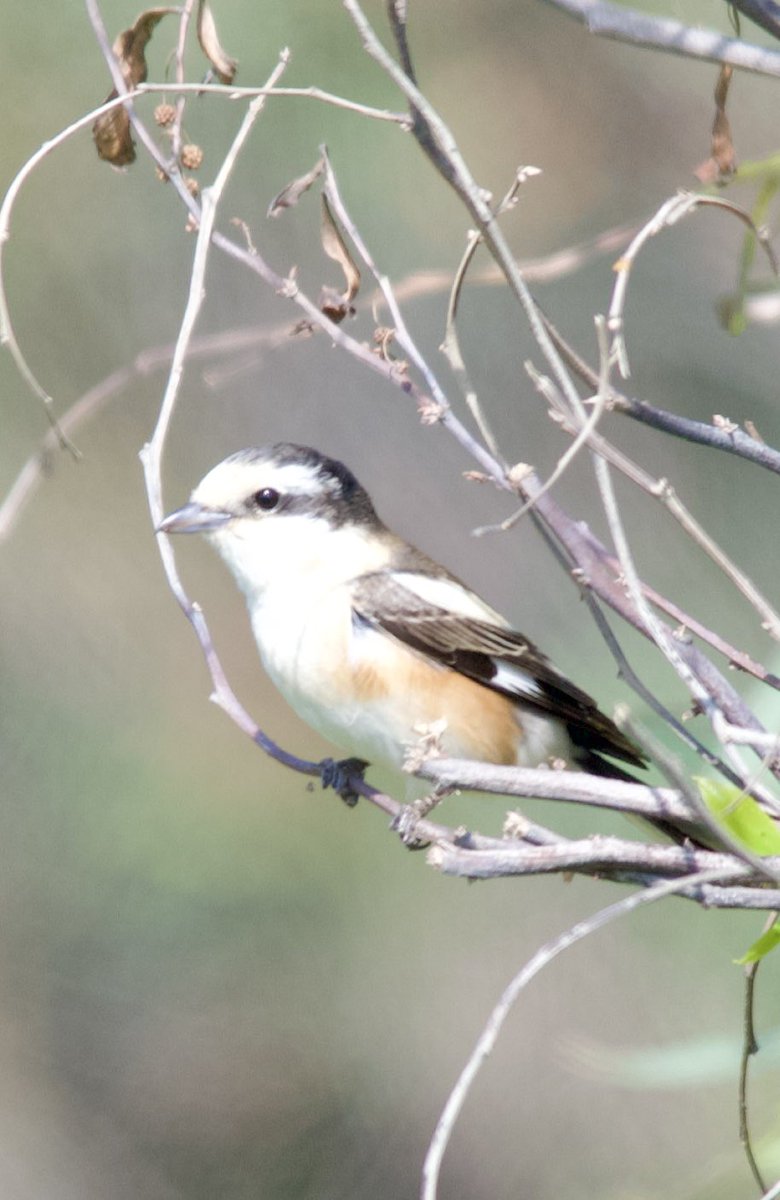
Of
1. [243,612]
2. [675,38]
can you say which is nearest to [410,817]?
[675,38]

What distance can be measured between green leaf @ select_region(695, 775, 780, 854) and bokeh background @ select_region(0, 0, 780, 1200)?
280cm

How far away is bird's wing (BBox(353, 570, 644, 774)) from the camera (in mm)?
2623

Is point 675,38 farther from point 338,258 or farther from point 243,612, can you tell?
point 243,612

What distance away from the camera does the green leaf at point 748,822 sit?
1.46m

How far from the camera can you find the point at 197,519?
264cm

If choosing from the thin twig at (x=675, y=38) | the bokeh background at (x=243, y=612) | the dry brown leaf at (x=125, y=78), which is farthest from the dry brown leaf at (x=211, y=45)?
the bokeh background at (x=243, y=612)

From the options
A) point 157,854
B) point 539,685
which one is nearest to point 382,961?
point 157,854

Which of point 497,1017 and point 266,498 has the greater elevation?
point 266,498

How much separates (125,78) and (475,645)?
1187 mm

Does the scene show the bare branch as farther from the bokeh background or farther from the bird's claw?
the bokeh background

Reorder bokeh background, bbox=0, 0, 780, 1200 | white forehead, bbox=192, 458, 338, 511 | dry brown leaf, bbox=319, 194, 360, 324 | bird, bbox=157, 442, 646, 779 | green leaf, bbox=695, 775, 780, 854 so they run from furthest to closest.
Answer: bokeh background, bbox=0, 0, 780, 1200
white forehead, bbox=192, 458, 338, 511
bird, bbox=157, 442, 646, 779
dry brown leaf, bbox=319, 194, 360, 324
green leaf, bbox=695, 775, 780, 854

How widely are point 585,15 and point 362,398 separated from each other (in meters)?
3.35

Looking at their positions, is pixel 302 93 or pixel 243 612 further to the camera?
pixel 243 612

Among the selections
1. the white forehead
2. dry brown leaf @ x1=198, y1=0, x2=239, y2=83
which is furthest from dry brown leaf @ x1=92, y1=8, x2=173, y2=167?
the white forehead
